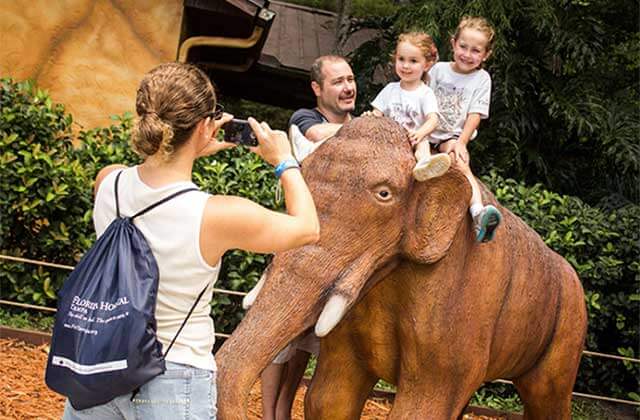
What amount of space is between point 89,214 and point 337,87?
8.91 feet

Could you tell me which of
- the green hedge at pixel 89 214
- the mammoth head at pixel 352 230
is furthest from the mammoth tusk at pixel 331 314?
the green hedge at pixel 89 214

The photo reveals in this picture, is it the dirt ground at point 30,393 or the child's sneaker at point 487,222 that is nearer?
the child's sneaker at point 487,222

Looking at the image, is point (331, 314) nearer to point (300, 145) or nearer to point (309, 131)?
point (300, 145)

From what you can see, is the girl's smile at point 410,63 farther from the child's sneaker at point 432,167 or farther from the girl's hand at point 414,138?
the child's sneaker at point 432,167

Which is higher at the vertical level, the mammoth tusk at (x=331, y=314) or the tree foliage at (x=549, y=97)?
the tree foliage at (x=549, y=97)

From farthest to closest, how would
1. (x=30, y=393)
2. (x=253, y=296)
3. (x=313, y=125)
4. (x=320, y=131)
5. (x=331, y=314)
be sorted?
(x=30, y=393) < (x=313, y=125) < (x=320, y=131) < (x=253, y=296) < (x=331, y=314)

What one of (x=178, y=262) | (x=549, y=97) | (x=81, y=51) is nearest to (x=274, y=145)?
(x=178, y=262)

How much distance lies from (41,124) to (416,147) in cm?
343

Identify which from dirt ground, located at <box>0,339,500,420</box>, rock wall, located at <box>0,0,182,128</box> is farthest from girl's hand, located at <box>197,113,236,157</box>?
rock wall, located at <box>0,0,182,128</box>

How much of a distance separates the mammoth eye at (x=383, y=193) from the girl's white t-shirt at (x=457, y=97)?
2.92ft

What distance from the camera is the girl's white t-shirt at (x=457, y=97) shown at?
441cm

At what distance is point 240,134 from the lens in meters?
2.94

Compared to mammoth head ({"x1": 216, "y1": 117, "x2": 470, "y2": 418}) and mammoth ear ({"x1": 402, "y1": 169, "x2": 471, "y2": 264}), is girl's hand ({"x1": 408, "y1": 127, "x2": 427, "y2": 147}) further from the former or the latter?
mammoth ear ({"x1": 402, "y1": 169, "x2": 471, "y2": 264})

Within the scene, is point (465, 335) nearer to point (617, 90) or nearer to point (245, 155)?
point (245, 155)
